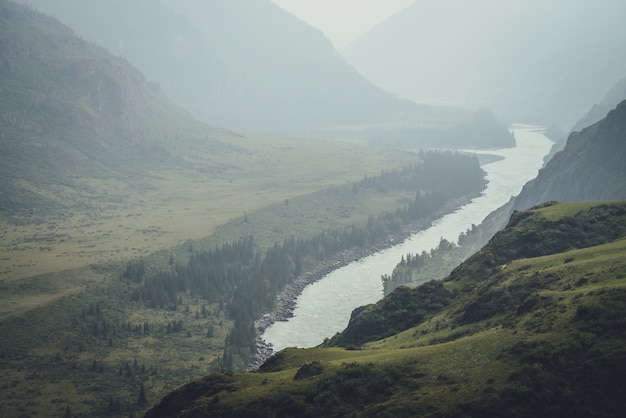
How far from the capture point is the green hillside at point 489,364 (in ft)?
163

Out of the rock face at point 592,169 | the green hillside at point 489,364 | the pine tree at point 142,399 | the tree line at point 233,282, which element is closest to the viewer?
the green hillside at point 489,364

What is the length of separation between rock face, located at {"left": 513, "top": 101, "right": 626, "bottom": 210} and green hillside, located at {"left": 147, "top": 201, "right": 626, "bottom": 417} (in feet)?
268

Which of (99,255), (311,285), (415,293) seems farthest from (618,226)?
(99,255)

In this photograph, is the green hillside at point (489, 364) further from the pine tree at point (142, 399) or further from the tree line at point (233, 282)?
the tree line at point (233, 282)

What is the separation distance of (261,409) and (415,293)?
4429 cm

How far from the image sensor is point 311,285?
180 metres

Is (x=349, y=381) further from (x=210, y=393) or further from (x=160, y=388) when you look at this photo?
(x=160, y=388)

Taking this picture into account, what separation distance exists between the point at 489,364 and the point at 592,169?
441 ft

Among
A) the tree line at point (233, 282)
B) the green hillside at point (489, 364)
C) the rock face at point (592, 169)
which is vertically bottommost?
the green hillside at point (489, 364)

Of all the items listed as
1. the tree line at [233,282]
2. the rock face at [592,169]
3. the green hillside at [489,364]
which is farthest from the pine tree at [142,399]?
the rock face at [592,169]

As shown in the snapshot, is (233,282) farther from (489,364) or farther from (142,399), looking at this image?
(489,364)

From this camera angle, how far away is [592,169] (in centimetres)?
17375

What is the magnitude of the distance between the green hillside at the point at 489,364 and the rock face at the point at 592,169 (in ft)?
268

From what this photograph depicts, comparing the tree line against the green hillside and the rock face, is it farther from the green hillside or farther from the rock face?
the rock face
